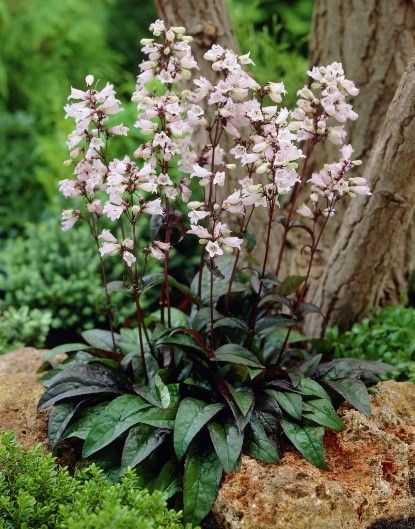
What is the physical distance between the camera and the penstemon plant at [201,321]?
8.37 ft

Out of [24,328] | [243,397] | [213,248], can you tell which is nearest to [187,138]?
[213,248]

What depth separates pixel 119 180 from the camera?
245 centimetres

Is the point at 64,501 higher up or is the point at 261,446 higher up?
the point at 261,446

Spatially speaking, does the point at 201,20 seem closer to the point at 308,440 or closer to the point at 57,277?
the point at 57,277

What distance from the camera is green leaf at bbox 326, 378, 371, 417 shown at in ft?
9.23

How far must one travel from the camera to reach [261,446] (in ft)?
8.88

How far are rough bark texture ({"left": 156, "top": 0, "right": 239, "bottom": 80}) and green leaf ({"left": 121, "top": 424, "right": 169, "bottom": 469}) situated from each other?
1870 mm

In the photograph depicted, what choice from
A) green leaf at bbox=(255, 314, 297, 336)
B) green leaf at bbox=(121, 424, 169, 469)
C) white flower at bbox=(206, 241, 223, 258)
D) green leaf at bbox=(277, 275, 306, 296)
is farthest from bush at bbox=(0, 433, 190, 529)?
green leaf at bbox=(277, 275, 306, 296)

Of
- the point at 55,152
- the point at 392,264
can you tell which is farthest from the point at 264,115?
the point at 55,152

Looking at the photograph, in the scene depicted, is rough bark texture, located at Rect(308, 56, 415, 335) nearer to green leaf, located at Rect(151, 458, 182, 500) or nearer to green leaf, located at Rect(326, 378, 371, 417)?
green leaf, located at Rect(326, 378, 371, 417)

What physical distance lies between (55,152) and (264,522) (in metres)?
3.89

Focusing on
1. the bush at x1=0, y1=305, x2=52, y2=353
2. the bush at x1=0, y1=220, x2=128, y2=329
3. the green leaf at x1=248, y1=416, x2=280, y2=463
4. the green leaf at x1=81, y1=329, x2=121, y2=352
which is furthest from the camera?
the bush at x1=0, y1=220, x2=128, y2=329

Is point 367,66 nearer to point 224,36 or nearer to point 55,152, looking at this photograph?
point 224,36

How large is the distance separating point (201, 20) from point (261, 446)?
7.11 feet
